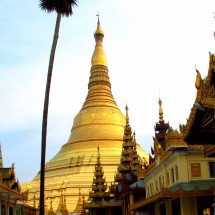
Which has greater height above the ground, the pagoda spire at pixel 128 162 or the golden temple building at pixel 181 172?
the pagoda spire at pixel 128 162

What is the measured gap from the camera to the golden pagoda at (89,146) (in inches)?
1970

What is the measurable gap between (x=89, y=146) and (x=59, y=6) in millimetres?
42919

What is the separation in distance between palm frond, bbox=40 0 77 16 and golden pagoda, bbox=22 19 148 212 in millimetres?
34941

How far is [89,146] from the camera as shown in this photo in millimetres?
57375

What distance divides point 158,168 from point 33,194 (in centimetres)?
3121

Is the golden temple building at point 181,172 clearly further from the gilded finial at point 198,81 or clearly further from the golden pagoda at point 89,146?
the golden pagoda at point 89,146

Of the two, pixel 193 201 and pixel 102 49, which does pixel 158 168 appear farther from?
pixel 102 49

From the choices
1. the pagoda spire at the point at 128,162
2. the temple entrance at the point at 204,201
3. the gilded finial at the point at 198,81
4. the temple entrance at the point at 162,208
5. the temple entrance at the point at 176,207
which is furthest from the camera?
the pagoda spire at the point at 128,162

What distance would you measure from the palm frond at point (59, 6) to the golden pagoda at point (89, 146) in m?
34.9

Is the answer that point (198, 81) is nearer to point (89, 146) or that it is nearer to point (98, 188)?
point (98, 188)

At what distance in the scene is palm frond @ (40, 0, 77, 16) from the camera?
15.4 m

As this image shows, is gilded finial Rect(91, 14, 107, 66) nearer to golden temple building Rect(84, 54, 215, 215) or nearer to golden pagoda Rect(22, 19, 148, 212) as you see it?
golden pagoda Rect(22, 19, 148, 212)

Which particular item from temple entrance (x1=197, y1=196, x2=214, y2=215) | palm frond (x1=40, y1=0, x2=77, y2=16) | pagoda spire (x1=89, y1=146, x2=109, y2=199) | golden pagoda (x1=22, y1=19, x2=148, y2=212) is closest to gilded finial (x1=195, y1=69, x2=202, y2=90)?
palm frond (x1=40, y1=0, x2=77, y2=16)

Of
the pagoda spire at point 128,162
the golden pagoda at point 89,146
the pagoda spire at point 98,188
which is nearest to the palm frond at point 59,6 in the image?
the pagoda spire at point 128,162
